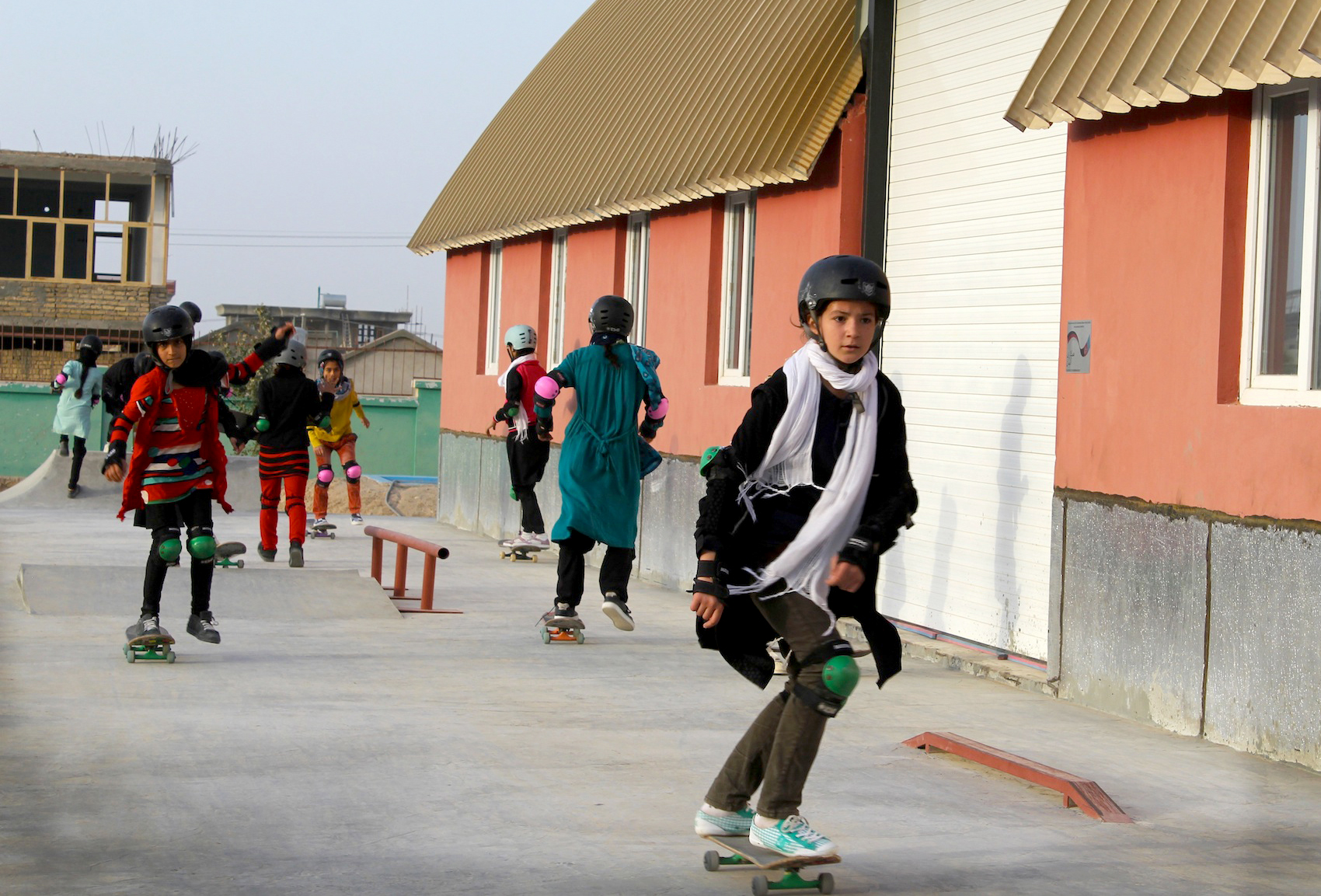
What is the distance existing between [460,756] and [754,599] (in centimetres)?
208

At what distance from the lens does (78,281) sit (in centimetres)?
4031

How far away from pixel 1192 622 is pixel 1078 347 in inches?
66.8

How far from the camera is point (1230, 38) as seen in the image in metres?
6.49

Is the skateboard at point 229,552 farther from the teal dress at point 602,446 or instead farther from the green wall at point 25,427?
the green wall at point 25,427

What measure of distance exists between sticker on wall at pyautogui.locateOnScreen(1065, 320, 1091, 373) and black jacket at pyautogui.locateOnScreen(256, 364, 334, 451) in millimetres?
7449

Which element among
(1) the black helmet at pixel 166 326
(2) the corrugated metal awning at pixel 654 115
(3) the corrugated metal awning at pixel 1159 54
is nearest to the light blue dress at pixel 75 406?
(2) the corrugated metal awning at pixel 654 115

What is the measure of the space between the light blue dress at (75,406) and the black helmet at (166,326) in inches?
495

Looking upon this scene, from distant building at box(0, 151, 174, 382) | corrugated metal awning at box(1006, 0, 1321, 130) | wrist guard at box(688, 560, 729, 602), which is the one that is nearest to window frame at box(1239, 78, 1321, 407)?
corrugated metal awning at box(1006, 0, 1321, 130)

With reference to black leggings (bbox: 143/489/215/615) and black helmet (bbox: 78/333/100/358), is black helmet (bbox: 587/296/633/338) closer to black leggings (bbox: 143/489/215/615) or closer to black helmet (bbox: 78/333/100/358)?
black leggings (bbox: 143/489/215/615)

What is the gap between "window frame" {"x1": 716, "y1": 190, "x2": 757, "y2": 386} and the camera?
1271cm

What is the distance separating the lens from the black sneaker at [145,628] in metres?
8.45

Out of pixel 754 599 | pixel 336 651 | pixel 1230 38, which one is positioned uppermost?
pixel 1230 38

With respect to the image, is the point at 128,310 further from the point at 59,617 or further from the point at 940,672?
the point at 940,672

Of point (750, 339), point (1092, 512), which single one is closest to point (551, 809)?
point (1092, 512)
